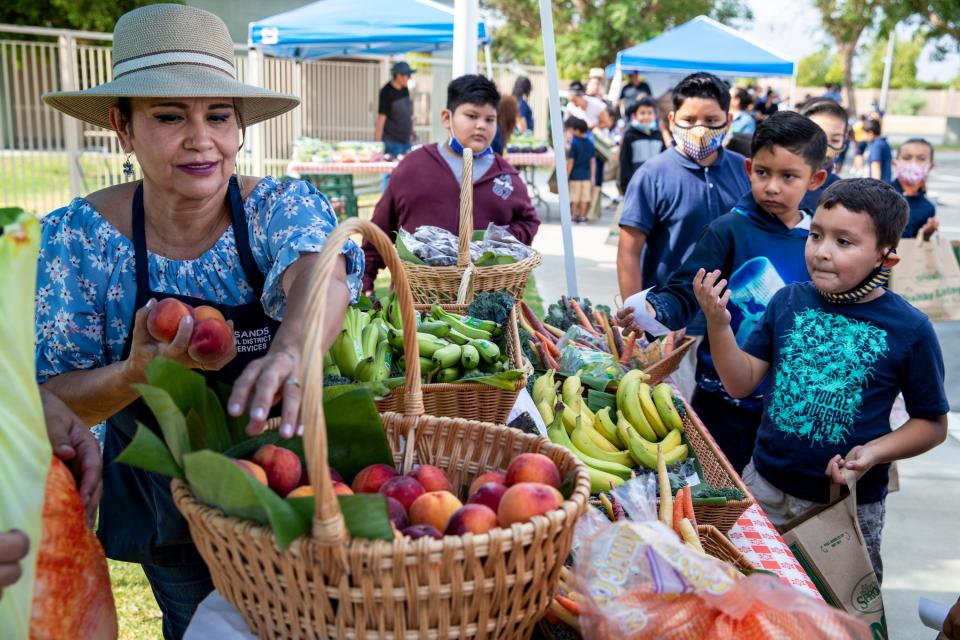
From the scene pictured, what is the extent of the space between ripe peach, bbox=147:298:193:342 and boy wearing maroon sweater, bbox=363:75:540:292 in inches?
104

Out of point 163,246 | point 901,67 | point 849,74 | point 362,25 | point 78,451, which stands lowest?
point 78,451

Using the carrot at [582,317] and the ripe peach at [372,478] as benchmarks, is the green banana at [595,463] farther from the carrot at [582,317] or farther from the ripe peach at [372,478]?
the carrot at [582,317]

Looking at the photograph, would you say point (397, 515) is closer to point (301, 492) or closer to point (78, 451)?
point (301, 492)

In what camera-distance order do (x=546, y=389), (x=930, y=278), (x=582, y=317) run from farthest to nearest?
1. (x=930, y=278)
2. (x=582, y=317)
3. (x=546, y=389)

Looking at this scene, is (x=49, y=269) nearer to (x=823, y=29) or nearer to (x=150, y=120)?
(x=150, y=120)

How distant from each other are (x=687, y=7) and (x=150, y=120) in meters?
35.6

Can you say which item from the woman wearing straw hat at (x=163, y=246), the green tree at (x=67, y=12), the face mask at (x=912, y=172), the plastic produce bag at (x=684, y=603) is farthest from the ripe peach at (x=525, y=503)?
the green tree at (x=67, y=12)

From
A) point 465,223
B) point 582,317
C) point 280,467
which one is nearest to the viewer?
point 280,467

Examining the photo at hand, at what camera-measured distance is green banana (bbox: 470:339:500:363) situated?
2625 mm

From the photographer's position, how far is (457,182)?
4.33 meters

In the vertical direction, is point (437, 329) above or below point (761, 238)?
below

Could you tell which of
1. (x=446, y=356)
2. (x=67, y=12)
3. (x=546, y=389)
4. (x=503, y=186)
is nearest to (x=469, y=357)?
(x=446, y=356)

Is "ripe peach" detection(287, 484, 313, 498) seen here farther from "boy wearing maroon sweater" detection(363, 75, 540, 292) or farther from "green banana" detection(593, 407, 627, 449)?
"boy wearing maroon sweater" detection(363, 75, 540, 292)

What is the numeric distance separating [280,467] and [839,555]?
5.44ft
